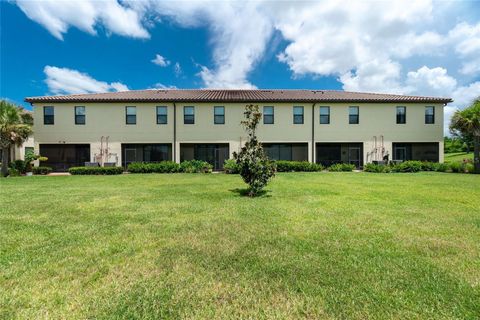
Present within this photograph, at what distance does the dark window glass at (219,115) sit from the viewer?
20781mm

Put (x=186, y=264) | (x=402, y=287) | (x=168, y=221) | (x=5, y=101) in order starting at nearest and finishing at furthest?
(x=402, y=287)
(x=186, y=264)
(x=168, y=221)
(x=5, y=101)

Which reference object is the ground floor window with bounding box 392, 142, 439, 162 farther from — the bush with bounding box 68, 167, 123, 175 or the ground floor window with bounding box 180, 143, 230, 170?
the bush with bounding box 68, 167, 123, 175

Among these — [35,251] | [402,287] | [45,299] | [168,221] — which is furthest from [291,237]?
[35,251]

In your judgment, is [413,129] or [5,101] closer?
[5,101]

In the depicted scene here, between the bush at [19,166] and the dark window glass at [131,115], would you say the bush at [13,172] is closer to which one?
the bush at [19,166]

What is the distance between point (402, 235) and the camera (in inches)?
184

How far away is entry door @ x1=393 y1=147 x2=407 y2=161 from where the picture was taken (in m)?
21.7

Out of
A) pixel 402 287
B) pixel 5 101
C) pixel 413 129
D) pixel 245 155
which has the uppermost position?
pixel 5 101

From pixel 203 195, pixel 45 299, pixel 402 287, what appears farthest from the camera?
pixel 203 195

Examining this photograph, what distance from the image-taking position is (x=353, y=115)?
70.2 ft

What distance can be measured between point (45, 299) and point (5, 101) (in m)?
20.9

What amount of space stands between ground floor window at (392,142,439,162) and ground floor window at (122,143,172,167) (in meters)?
20.8

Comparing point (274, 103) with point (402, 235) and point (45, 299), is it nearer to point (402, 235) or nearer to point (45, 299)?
Result: point (402, 235)

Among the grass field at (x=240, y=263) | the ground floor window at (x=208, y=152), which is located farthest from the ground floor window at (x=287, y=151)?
the grass field at (x=240, y=263)
